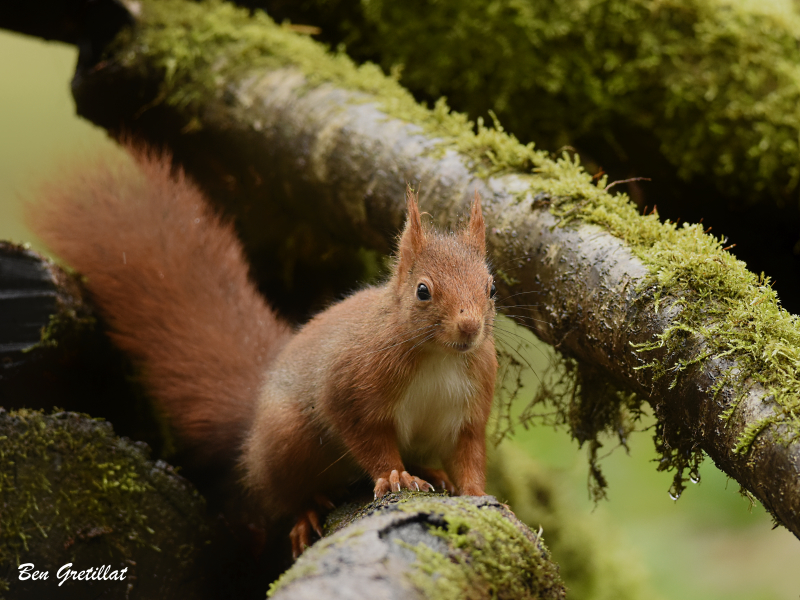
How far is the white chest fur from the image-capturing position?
2039mm

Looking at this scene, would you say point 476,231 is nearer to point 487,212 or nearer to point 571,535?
point 487,212

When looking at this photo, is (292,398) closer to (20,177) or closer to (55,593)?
(55,593)

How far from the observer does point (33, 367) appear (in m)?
2.43

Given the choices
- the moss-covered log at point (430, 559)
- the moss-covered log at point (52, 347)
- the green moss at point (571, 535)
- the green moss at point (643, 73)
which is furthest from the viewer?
the green moss at point (571, 535)

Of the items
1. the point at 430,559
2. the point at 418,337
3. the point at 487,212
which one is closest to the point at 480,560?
the point at 430,559

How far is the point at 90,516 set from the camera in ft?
6.82

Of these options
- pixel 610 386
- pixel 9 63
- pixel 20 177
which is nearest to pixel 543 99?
pixel 610 386

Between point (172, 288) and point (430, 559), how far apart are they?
190 cm

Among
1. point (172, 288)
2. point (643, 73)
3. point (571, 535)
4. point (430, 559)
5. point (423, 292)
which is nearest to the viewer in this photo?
point (430, 559)

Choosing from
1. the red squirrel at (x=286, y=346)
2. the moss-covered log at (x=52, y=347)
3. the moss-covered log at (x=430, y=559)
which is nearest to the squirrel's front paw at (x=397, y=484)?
the red squirrel at (x=286, y=346)

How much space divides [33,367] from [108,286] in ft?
1.56

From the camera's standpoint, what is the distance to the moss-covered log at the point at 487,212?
5.17 feet

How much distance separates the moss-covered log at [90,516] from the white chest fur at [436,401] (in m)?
0.85

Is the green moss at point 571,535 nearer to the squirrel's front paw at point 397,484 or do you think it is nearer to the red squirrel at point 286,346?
the red squirrel at point 286,346
